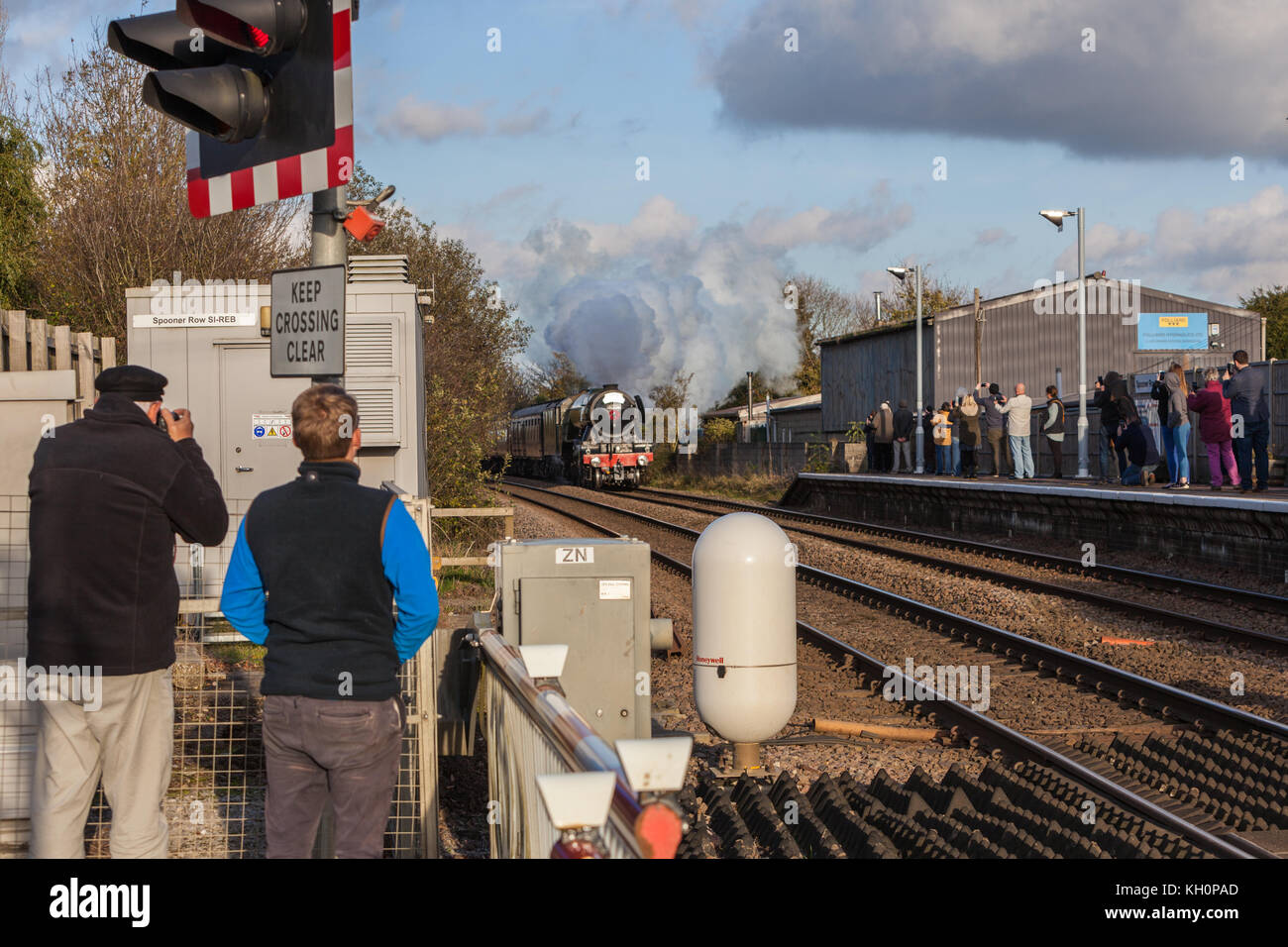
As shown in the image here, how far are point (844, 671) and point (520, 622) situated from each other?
4.91m

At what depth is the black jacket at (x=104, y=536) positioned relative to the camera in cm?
410

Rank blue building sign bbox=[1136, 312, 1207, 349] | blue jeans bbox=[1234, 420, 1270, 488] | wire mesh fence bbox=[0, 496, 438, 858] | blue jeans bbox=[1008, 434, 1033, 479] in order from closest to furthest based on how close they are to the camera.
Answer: wire mesh fence bbox=[0, 496, 438, 858] < blue jeans bbox=[1234, 420, 1270, 488] < blue jeans bbox=[1008, 434, 1033, 479] < blue building sign bbox=[1136, 312, 1207, 349]

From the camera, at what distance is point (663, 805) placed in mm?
2264

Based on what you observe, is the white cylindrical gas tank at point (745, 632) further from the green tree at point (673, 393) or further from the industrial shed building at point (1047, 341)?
the green tree at point (673, 393)

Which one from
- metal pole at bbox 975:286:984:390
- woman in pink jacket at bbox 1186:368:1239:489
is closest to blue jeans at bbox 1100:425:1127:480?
woman in pink jacket at bbox 1186:368:1239:489

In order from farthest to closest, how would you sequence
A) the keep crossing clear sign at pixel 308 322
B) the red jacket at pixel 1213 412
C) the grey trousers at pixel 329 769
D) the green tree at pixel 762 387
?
the green tree at pixel 762 387 → the red jacket at pixel 1213 412 → the keep crossing clear sign at pixel 308 322 → the grey trousers at pixel 329 769

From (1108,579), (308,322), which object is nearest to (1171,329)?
(1108,579)

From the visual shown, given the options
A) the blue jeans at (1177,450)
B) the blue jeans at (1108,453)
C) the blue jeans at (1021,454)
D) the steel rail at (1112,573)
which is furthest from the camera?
the blue jeans at (1021,454)

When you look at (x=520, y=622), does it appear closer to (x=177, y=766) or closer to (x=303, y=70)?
(x=177, y=766)

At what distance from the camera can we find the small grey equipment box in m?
6.16

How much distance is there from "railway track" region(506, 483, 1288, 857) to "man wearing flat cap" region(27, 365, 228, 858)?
321 cm

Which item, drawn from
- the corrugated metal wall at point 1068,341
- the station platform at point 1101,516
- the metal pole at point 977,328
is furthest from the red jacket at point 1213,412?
the corrugated metal wall at point 1068,341

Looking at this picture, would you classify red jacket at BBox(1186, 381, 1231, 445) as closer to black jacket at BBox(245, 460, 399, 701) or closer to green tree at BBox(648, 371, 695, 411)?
black jacket at BBox(245, 460, 399, 701)
